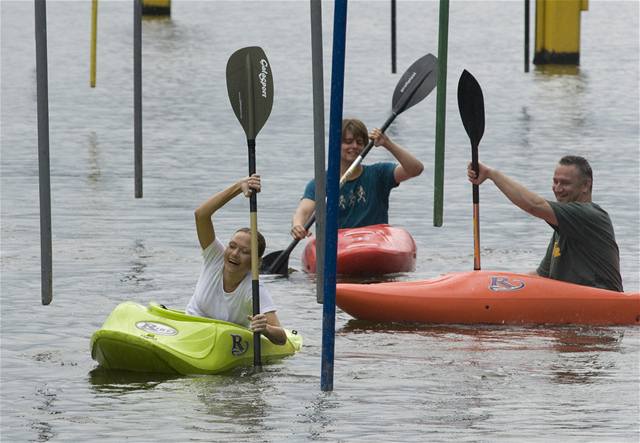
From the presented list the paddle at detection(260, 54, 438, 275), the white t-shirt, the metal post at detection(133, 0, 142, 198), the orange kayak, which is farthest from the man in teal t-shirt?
the metal post at detection(133, 0, 142, 198)

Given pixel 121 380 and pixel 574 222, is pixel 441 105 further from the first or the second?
pixel 121 380

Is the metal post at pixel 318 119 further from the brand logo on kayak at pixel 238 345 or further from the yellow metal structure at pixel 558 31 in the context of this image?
the yellow metal structure at pixel 558 31

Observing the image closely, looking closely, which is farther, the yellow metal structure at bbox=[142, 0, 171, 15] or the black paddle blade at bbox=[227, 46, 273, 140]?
the yellow metal structure at bbox=[142, 0, 171, 15]

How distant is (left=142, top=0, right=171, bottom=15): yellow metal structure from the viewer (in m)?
40.8

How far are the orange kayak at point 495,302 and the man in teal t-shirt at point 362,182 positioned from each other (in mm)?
1111

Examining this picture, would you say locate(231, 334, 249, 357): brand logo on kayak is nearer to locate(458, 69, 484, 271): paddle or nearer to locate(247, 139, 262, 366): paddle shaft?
locate(247, 139, 262, 366): paddle shaft

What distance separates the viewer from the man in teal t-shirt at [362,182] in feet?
41.5

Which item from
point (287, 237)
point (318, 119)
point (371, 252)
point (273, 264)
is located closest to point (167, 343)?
point (318, 119)

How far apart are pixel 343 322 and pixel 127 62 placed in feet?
66.2

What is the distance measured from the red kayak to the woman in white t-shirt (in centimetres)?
291

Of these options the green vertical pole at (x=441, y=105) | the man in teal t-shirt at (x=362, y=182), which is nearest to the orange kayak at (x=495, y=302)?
the man in teal t-shirt at (x=362, y=182)

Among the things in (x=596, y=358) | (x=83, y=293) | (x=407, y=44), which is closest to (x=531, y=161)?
(x=83, y=293)

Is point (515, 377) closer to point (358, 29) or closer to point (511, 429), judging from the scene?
point (511, 429)

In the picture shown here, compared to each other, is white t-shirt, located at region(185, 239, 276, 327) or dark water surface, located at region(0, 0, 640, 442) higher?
white t-shirt, located at region(185, 239, 276, 327)
